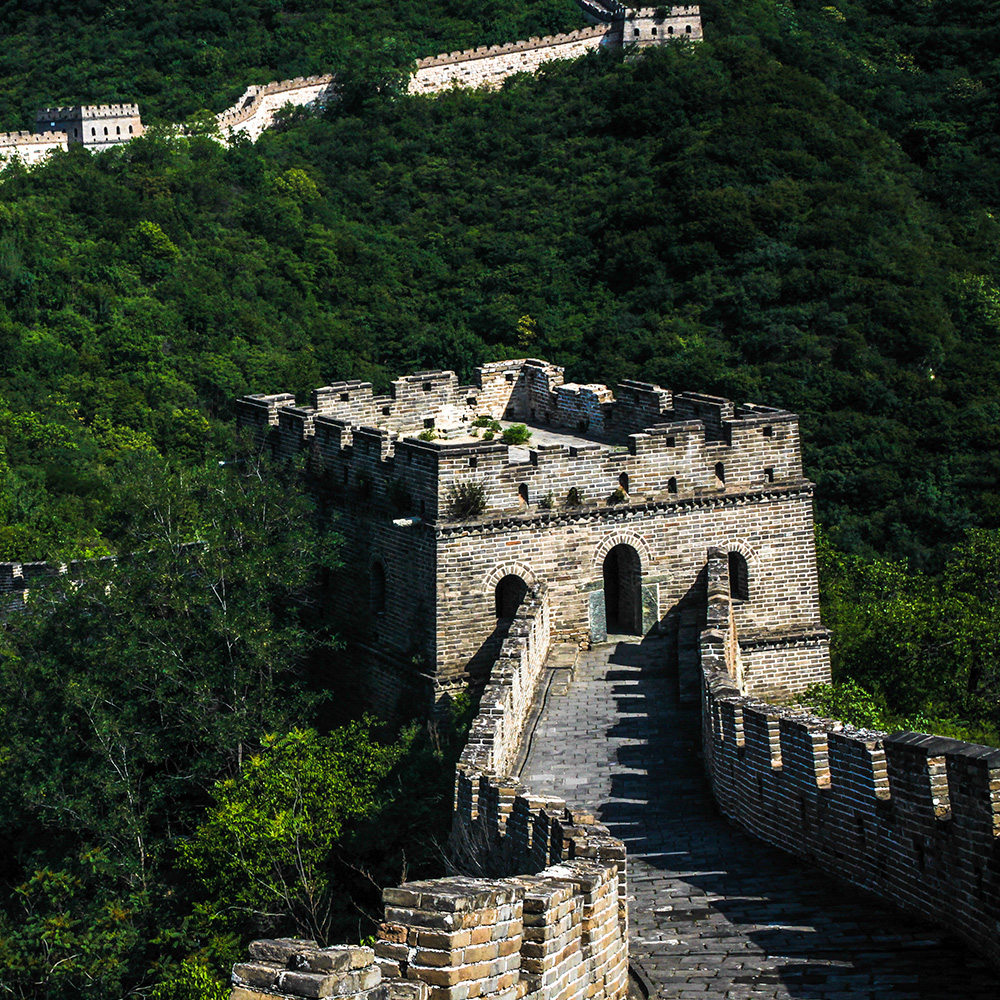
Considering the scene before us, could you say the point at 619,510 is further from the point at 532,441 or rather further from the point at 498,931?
the point at 498,931

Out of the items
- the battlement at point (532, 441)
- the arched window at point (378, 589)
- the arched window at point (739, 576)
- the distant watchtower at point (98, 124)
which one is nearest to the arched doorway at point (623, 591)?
the battlement at point (532, 441)

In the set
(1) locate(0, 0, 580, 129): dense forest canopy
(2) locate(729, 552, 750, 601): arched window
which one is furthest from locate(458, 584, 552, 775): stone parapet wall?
(1) locate(0, 0, 580, 129): dense forest canopy

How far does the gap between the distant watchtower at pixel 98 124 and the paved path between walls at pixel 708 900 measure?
72021 millimetres

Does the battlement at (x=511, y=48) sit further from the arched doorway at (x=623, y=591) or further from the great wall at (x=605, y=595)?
the arched doorway at (x=623, y=591)

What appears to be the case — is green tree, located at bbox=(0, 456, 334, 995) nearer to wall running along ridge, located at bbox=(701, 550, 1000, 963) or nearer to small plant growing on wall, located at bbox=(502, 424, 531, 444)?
small plant growing on wall, located at bbox=(502, 424, 531, 444)

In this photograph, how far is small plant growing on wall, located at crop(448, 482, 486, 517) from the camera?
78.5ft

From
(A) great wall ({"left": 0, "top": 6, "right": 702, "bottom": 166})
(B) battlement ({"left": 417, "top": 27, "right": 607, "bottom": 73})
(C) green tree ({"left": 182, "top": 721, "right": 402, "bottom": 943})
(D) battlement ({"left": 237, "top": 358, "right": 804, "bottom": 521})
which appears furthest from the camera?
(B) battlement ({"left": 417, "top": 27, "right": 607, "bottom": 73})

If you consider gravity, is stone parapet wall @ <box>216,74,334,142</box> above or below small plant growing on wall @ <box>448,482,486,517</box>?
above

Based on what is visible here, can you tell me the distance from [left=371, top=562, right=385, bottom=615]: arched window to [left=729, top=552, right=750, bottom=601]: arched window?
5661mm

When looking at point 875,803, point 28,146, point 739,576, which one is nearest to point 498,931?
point 875,803

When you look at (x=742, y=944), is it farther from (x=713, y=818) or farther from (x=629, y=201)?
(x=629, y=201)

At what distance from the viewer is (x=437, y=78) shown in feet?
290

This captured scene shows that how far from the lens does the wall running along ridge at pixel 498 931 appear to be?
710 cm

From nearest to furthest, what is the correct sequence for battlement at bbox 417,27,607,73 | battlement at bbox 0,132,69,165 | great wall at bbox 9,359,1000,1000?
great wall at bbox 9,359,1000,1000
battlement at bbox 0,132,69,165
battlement at bbox 417,27,607,73
